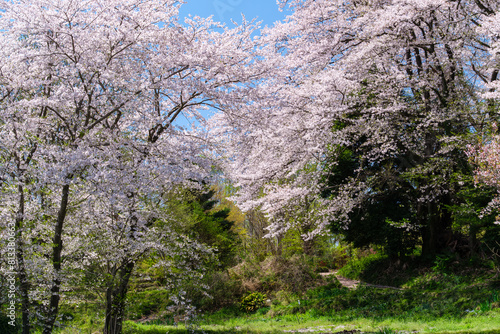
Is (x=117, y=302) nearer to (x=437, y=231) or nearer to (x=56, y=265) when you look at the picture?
(x=56, y=265)

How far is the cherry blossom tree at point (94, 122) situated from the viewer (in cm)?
541

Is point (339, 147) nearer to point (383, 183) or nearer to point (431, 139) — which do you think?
point (383, 183)

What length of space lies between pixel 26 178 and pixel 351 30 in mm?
7599

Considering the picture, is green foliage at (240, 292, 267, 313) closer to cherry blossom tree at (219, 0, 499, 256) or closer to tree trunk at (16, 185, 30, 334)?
cherry blossom tree at (219, 0, 499, 256)

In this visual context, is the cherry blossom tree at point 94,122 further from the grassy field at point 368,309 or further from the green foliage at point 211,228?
the green foliage at point 211,228

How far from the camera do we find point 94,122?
5.97 metres

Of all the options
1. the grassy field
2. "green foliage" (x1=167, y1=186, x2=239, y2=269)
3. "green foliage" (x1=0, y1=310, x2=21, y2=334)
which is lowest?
the grassy field

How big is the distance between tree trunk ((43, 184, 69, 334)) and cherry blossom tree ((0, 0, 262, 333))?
17 mm

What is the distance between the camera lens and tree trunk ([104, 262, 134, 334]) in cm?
612

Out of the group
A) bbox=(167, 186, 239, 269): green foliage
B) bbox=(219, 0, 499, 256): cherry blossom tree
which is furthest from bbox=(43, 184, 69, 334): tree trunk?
bbox=(167, 186, 239, 269): green foliage

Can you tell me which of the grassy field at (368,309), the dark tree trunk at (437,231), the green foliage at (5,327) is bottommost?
the grassy field at (368,309)

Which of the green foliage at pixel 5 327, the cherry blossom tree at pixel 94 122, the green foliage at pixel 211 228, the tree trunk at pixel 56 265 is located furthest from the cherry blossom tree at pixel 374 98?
the green foliage at pixel 5 327

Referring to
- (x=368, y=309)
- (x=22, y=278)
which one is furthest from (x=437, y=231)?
(x=22, y=278)

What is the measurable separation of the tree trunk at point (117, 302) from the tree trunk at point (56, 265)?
0.77m
